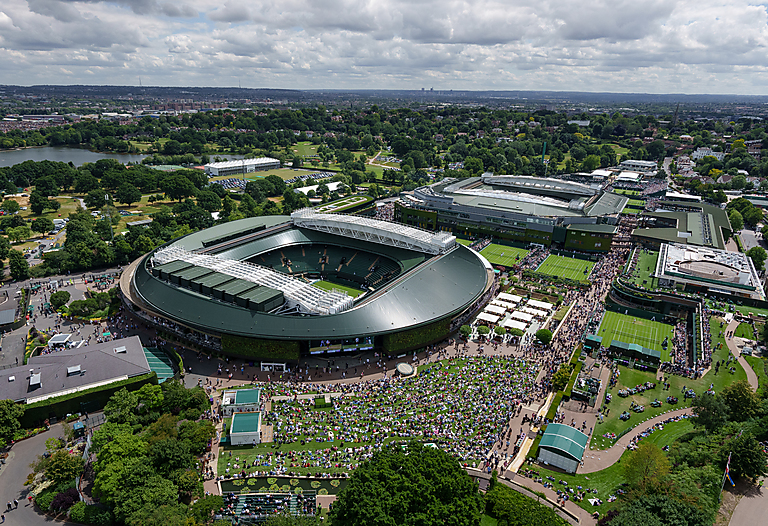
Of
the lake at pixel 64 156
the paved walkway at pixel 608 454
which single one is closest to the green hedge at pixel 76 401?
the paved walkway at pixel 608 454

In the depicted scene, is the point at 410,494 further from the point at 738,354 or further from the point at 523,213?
the point at 523,213

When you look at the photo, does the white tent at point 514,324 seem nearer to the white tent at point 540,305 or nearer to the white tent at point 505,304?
the white tent at point 505,304

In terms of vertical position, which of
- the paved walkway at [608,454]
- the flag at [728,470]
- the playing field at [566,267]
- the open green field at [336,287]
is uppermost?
the flag at [728,470]

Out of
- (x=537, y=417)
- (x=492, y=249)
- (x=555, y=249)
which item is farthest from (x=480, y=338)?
(x=555, y=249)

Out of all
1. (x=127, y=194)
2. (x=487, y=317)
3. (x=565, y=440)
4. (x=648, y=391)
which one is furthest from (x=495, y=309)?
(x=127, y=194)

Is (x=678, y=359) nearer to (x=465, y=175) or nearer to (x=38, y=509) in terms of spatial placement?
(x=38, y=509)

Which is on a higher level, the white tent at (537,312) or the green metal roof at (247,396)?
the green metal roof at (247,396)

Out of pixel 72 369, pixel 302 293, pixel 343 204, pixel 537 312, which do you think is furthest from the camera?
pixel 343 204
